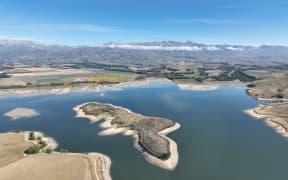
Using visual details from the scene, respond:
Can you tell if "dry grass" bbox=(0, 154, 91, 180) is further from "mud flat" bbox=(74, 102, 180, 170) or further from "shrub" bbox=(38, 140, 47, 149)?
"mud flat" bbox=(74, 102, 180, 170)

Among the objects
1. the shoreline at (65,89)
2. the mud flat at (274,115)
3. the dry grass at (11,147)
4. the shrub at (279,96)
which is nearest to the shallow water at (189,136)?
the mud flat at (274,115)

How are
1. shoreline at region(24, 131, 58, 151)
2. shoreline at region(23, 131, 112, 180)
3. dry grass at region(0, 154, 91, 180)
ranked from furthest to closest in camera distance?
shoreline at region(24, 131, 58, 151), shoreline at region(23, 131, 112, 180), dry grass at region(0, 154, 91, 180)

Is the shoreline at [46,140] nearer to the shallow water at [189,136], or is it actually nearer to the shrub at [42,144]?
the shrub at [42,144]

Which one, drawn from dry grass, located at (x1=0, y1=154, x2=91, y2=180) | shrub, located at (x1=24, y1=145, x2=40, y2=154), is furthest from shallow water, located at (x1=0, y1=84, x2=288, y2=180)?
shrub, located at (x1=24, y1=145, x2=40, y2=154)

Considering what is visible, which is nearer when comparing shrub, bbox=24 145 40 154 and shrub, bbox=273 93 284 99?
shrub, bbox=24 145 40 154

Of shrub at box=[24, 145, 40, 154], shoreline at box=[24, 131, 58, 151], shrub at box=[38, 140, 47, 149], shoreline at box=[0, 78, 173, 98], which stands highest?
shrub at box=[24, 145, 40, 154]

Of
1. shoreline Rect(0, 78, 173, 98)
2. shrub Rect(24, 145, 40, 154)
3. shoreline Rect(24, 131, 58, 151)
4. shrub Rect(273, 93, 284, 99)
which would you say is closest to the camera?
shrub Rect(24, 145, 40, 154)
